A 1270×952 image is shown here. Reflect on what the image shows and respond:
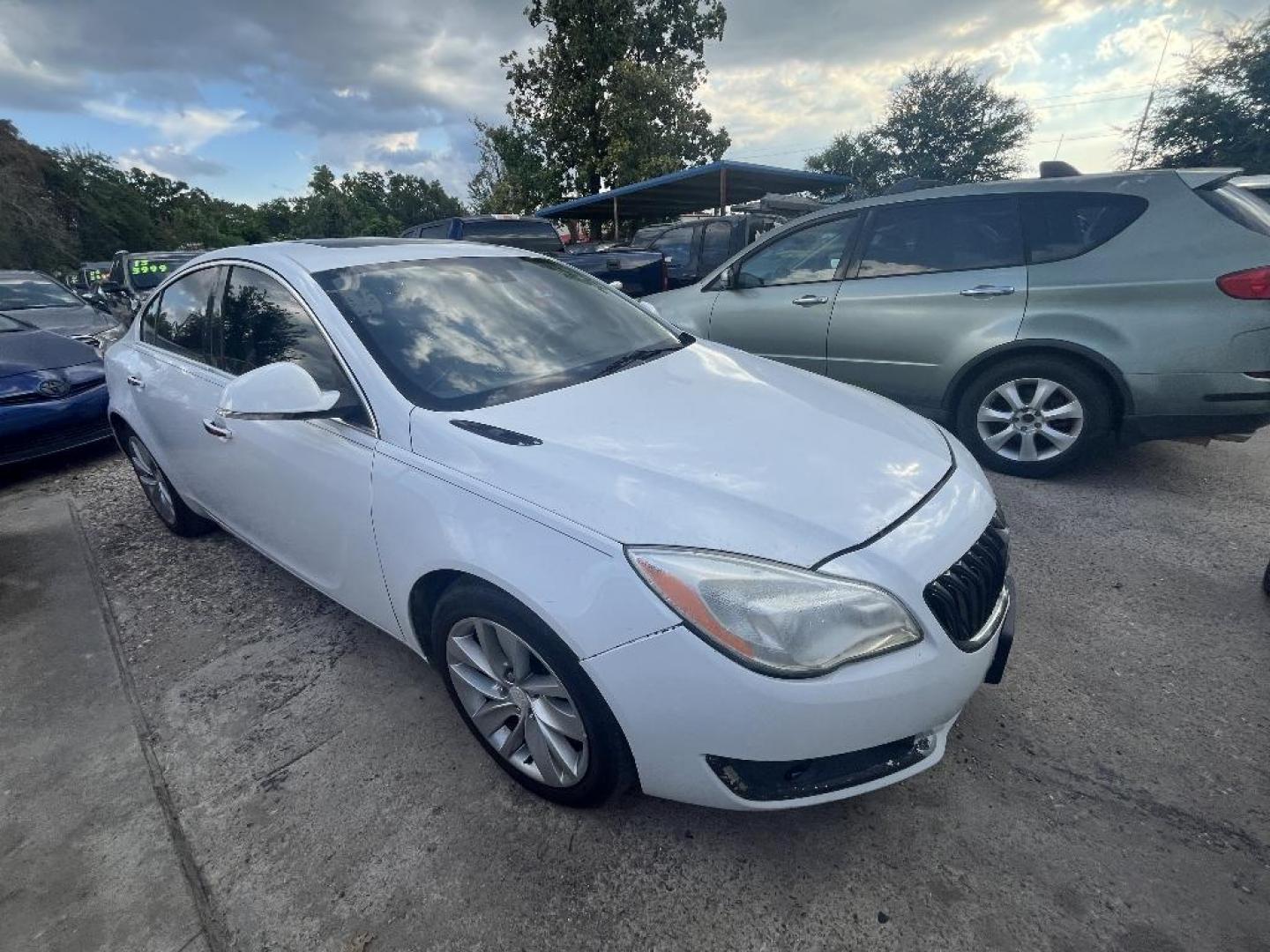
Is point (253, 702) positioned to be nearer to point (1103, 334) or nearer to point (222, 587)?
point (222, 587)

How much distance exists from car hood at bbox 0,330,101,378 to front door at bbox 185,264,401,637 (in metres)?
3.30

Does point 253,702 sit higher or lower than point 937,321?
lower

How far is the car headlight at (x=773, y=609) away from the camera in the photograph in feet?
4.33

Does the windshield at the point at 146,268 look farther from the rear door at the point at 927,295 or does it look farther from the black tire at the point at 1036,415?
the black tire at the point at 1036,415

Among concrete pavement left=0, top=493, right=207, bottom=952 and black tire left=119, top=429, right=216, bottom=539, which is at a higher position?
black tire left=119, top=429, right=216, bottom=539

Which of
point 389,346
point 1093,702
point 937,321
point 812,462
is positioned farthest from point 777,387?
point 937,321

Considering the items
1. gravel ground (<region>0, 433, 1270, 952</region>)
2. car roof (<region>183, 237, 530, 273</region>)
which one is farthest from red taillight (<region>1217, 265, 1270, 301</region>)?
car roof (<region>183, 237, 530, 273</region>)

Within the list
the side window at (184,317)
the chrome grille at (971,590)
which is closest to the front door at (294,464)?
the side window at (184,317)

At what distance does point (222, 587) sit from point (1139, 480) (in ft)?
16.7

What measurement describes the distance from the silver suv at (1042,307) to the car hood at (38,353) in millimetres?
5473

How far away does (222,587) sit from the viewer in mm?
3004

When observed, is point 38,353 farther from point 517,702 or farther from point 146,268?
point 146,268

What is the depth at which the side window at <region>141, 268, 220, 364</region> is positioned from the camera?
2.77 m

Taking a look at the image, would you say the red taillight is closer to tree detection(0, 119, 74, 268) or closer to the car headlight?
the car headlight
